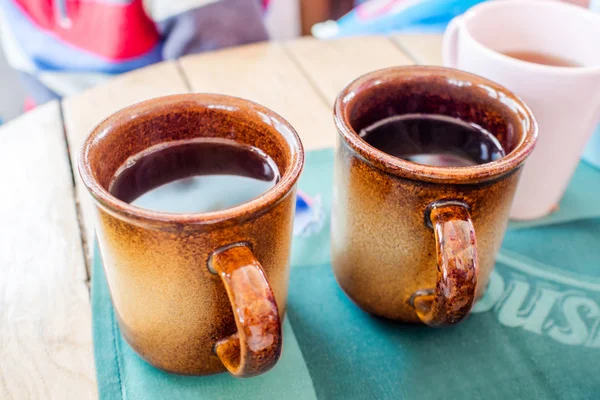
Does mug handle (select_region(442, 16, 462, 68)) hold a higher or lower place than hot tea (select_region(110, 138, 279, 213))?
higher

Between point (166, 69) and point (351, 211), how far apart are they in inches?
18.6

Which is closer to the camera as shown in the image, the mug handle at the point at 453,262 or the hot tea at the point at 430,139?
the mug handle at the point at 453,262

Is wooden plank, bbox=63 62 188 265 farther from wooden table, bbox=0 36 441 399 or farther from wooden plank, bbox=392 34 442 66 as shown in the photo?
wooden plank, bbox=392 34 442 66

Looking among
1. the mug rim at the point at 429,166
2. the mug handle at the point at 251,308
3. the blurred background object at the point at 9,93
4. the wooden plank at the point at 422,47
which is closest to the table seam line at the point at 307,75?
the wooden plank at the point at 422,47

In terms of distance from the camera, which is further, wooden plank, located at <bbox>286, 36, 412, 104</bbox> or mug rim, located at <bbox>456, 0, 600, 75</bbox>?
wooden plank, located at <bbox>286, 36, 412, 104</bbox>

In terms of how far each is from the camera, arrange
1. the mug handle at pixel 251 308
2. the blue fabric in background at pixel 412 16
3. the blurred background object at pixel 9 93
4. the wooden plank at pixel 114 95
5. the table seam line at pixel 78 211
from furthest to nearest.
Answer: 1. the blurred background object at pixel 9 93
2. the blue fabric in background at pixel 412 16
3. the wooden plank at pixel 114 95
4. the table seam line at pixel 78 211
5. the mug handle at pixel 251 308

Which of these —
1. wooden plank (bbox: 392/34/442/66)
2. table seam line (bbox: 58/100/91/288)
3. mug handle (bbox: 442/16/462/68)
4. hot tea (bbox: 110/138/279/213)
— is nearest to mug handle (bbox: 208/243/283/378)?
hot tea (bbox: 110/138/279/213)

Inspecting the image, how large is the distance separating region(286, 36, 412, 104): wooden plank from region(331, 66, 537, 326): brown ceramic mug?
295mm

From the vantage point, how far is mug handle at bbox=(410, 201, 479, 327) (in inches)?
14.3

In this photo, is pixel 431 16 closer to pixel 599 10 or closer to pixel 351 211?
pixel 599 10

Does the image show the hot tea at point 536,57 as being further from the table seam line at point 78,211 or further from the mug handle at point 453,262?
the table seam line at point 78,211

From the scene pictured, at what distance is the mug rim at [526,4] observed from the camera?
1.65 feet

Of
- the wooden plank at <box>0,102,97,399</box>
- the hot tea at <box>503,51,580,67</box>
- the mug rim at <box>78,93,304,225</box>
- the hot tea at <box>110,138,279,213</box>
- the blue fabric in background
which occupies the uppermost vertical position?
the mug rim at <box>78,93,304,225</box>

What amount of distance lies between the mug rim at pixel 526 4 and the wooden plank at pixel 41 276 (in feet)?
1.43
